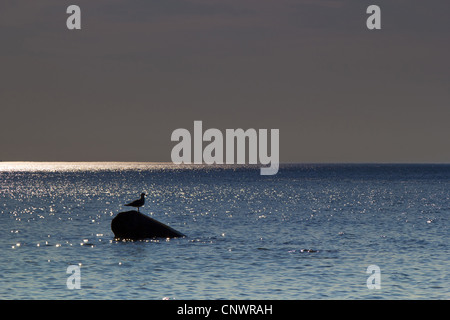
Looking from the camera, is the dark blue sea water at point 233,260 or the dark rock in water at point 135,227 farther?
the dark rock in water at point 135,227

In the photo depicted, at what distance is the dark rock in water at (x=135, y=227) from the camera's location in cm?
3978

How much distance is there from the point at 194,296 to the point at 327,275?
7.41m

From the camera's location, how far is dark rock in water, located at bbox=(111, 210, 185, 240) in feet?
131

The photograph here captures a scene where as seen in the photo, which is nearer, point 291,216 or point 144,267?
point 144,267

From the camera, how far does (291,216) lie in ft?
212

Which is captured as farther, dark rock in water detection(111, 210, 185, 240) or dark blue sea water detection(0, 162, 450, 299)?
dark rock in water detection(111, 210, 185, 240)

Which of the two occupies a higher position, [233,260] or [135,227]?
[135,227]

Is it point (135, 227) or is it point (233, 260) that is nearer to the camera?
point (233, 260)

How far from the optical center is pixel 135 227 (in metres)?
39.9

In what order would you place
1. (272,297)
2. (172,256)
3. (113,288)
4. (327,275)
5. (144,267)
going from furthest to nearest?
(172,256) → (144,267) → (327,275) → (113,288) → (272,297)
